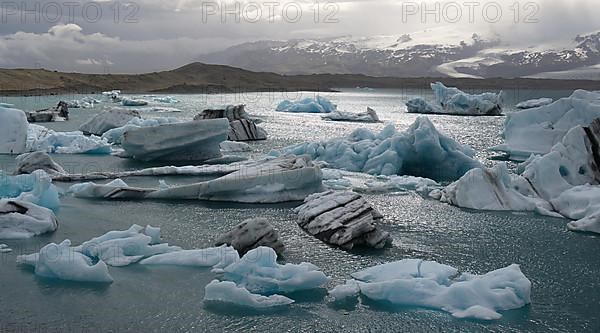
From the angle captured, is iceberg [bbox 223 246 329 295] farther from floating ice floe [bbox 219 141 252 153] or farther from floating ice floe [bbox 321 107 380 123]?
floating ice floe [bbox 321 107 380 123]

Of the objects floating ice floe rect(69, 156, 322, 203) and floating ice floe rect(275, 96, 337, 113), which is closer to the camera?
floating ice floe rect(69, 156, 322, 203)

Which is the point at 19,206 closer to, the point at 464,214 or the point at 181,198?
the point at 181,198

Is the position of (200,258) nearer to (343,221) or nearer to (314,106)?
(343,221)

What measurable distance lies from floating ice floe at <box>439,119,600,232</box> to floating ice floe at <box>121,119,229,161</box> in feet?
25.8

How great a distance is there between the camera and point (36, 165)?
15.2 m

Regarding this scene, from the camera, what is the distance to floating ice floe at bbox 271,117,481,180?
673 inches

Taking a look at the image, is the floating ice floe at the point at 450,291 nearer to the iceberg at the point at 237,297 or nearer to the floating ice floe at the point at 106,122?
the iceberg at the point at 237,297

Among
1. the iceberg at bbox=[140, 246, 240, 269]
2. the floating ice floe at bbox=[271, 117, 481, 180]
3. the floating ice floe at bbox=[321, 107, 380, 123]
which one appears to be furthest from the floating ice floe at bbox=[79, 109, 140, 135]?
the iceberg at bbox=[140, 246, 240, 269]

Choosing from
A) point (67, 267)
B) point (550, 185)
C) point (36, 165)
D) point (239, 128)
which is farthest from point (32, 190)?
point (239, 128)

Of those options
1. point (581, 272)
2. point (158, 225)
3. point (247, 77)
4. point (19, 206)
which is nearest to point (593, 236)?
point (581, 272)

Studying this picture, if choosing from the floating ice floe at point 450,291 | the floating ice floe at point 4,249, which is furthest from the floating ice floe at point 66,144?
the floating ice floe at point 450,291

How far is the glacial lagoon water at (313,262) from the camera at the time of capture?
22.3 feet

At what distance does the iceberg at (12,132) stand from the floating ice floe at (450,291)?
15.5m

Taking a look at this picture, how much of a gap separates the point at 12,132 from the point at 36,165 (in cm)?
548
